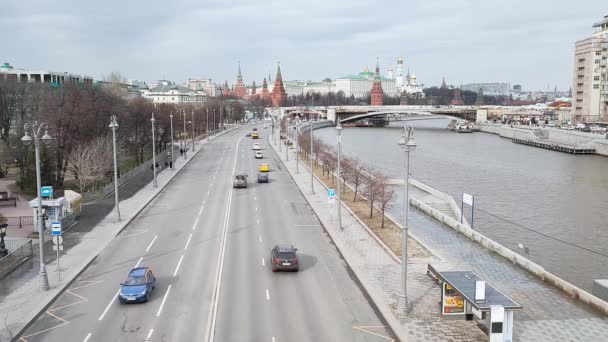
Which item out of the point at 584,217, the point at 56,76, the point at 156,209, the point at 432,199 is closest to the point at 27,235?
the point at 156,209

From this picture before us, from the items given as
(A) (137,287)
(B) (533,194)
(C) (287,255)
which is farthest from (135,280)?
(B) (533,194)

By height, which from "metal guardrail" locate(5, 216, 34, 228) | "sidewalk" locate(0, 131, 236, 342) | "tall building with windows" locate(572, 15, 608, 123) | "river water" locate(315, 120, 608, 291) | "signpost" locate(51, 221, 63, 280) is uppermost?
"tall building with windows" locate(572, 15, 608, 123)

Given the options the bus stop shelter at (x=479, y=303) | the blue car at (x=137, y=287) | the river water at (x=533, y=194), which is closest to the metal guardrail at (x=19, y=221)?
the blue car at (x=137, y=287)

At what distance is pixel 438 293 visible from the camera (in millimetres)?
20484

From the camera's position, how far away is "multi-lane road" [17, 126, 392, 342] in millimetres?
16859

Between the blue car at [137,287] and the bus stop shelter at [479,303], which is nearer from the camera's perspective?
the bus stop shelter at [479,303]

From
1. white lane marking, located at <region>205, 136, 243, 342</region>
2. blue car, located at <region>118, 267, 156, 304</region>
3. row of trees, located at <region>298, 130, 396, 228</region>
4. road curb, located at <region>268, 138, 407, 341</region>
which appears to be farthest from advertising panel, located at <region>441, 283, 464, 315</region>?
row of trees, located at <region>298, 130, 396, 228</region>

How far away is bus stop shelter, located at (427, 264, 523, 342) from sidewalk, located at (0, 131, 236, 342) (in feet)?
43.6

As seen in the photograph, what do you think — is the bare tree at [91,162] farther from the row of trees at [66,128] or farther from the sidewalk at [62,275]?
the sidewalk at [62,275]

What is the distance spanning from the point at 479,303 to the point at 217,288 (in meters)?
9.36

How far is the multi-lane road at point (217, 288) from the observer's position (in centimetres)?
1686

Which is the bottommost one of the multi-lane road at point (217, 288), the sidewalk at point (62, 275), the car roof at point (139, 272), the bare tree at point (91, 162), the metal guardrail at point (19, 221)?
the multi-lane road at point (217, 288)

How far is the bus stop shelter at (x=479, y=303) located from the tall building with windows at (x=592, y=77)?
124931 millimetres

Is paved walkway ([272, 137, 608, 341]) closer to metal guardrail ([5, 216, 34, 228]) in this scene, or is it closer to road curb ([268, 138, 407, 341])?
road curb ([268, 138, 407, 341])
